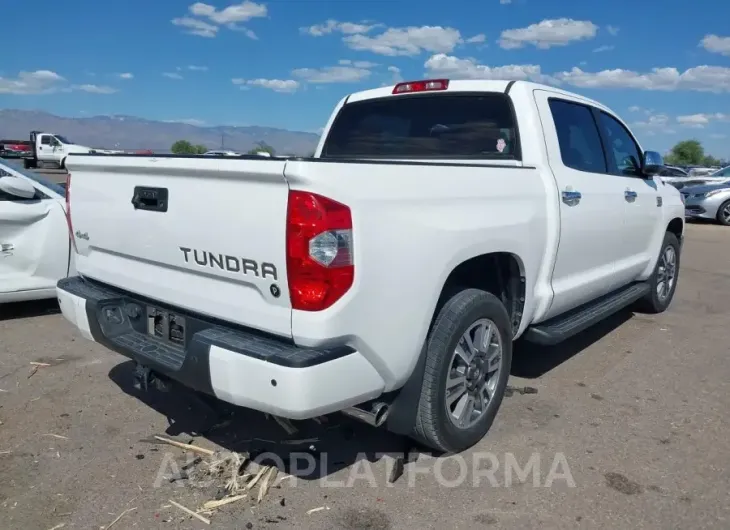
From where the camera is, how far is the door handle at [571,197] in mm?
3998

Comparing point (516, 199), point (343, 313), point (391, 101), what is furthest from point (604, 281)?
point (343, 313)

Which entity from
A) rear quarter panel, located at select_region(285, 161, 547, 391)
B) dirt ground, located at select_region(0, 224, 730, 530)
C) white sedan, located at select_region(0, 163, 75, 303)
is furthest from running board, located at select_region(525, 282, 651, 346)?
white sedan, located at select_region(0, 163, 75, 303)

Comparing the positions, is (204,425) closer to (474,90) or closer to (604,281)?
(474,90)

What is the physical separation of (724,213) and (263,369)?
17156mm

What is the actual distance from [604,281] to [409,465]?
2298 mm

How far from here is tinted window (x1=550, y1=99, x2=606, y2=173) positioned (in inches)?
170

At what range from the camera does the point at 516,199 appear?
354 cm

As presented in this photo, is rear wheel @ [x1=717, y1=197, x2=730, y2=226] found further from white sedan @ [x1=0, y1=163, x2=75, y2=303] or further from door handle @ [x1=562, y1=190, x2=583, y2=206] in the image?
white sedan @ [x1=0, y1=163, x2=75, y2=303]

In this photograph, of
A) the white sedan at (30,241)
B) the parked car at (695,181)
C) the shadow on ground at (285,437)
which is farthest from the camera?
the parked car at (695,181)

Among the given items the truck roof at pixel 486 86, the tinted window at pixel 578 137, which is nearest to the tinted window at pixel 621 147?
the tinted window at pixel 578 137

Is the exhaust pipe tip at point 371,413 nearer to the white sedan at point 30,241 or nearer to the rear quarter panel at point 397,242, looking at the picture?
the rear quarter panel at point 397,242

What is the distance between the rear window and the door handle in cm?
37

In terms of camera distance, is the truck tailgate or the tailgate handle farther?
the tailgate handle

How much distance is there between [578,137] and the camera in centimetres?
458
